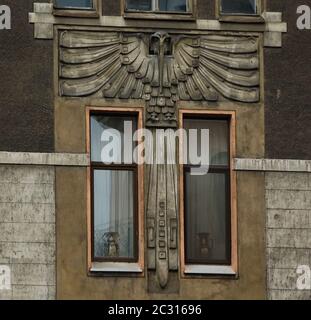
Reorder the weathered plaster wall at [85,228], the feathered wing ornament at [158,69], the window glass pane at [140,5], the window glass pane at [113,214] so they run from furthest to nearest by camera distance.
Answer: the window glass pane at [140,5] → the feathered wing ornament at [158,69] → the window glass pane at [113,214] → the weathered plaster wall at [85,228]

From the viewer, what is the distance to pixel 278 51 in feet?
120

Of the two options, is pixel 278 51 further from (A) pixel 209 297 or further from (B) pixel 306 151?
(A) pixel 209 297

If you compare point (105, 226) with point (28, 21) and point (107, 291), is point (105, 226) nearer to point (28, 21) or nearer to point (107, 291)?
point (107, 291)

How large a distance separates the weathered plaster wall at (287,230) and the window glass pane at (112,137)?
86.1 inches

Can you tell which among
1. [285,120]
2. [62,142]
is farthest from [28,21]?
[285,120]

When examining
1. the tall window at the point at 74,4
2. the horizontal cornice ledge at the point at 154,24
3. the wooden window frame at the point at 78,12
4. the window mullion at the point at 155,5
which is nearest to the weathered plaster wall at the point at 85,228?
the horizontal cornice ledge at the point at 154,24

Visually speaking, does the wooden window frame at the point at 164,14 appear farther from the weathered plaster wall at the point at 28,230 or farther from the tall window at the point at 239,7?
the weathered plaster wall at the point at 28,230

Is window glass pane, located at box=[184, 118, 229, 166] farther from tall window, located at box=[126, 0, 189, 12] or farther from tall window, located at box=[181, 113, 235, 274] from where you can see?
tall window, located at box=[126, 0, 189, 12]

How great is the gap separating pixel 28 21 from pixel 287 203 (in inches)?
189

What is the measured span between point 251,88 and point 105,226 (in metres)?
3.10

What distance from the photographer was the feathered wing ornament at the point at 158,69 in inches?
1425

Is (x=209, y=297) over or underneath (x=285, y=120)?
underneath

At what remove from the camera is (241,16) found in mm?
36688

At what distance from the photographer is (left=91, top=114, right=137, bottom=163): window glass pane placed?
36.2 metres
